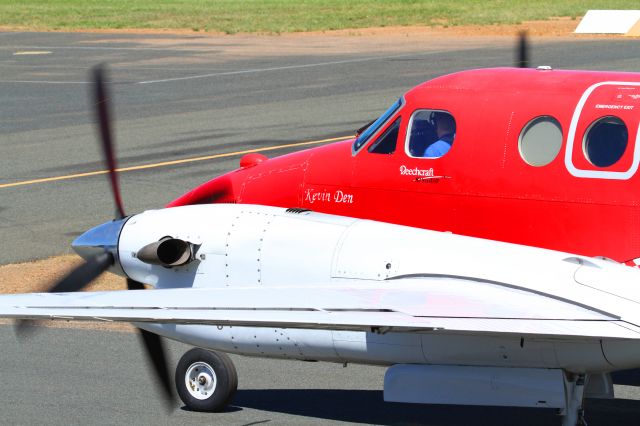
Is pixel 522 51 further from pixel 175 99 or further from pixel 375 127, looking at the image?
pixel 175 99

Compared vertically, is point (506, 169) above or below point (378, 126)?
below

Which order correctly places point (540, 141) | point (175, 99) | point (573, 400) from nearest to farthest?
point (573, 400), point (540, 141), point (175, 99)

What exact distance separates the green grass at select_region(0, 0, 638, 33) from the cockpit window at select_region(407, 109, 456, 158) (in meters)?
48.1

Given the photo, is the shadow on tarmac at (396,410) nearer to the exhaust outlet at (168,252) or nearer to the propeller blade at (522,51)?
the exhaust outlet at (168,252)

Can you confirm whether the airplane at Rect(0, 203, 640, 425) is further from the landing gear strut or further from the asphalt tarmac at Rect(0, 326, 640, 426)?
the asphalt tarmac at Rect(0, 326, 640, 426)

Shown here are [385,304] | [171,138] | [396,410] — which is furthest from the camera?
[171,138]

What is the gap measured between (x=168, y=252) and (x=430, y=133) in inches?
103

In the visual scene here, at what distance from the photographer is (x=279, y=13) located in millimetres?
68125

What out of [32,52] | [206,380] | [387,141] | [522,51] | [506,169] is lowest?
[32,52]

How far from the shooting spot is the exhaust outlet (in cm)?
1070

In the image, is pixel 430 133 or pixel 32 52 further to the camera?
pixel 32 52

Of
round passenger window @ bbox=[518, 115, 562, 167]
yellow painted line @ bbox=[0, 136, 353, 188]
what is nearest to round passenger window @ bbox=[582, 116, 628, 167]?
round passenger window @ bbox=[518, 115, 562, 167]

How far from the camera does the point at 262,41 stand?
53.4 metres

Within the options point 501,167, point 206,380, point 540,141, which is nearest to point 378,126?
point 501,167
